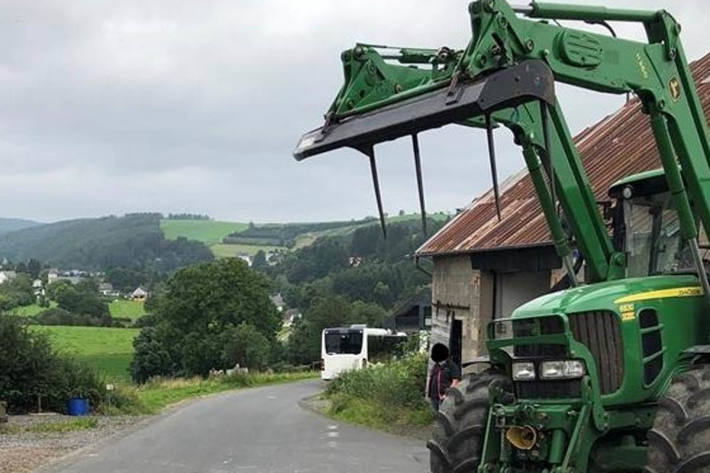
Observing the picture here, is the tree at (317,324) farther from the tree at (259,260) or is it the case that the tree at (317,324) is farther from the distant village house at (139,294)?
the tree at (259,260)

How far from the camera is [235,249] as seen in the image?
169 metres

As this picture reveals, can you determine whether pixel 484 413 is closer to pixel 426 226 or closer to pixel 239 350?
pixel 426 226

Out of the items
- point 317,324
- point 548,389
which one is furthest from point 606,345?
point 317,324

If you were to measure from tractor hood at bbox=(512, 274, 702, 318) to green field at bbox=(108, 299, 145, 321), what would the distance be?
96.1 meters

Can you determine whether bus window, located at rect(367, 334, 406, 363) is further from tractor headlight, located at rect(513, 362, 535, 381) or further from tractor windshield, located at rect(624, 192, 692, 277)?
tractor headlight, located at rect(513, 362, 535, 381)

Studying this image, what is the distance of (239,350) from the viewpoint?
237ft

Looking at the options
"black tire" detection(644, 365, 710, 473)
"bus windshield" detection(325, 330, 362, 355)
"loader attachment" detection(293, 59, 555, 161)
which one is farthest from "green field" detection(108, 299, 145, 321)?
"black tire" detection(644, 365, 710, 473)

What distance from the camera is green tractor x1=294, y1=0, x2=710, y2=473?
6738 millimetres

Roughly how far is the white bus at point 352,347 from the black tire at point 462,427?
1510 inches

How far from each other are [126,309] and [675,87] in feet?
345

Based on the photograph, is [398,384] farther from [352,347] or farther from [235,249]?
[235,249]

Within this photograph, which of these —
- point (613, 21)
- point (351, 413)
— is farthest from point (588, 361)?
point (351, 413)

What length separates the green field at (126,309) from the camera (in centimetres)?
10244

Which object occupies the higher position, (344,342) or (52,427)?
(52,427)
